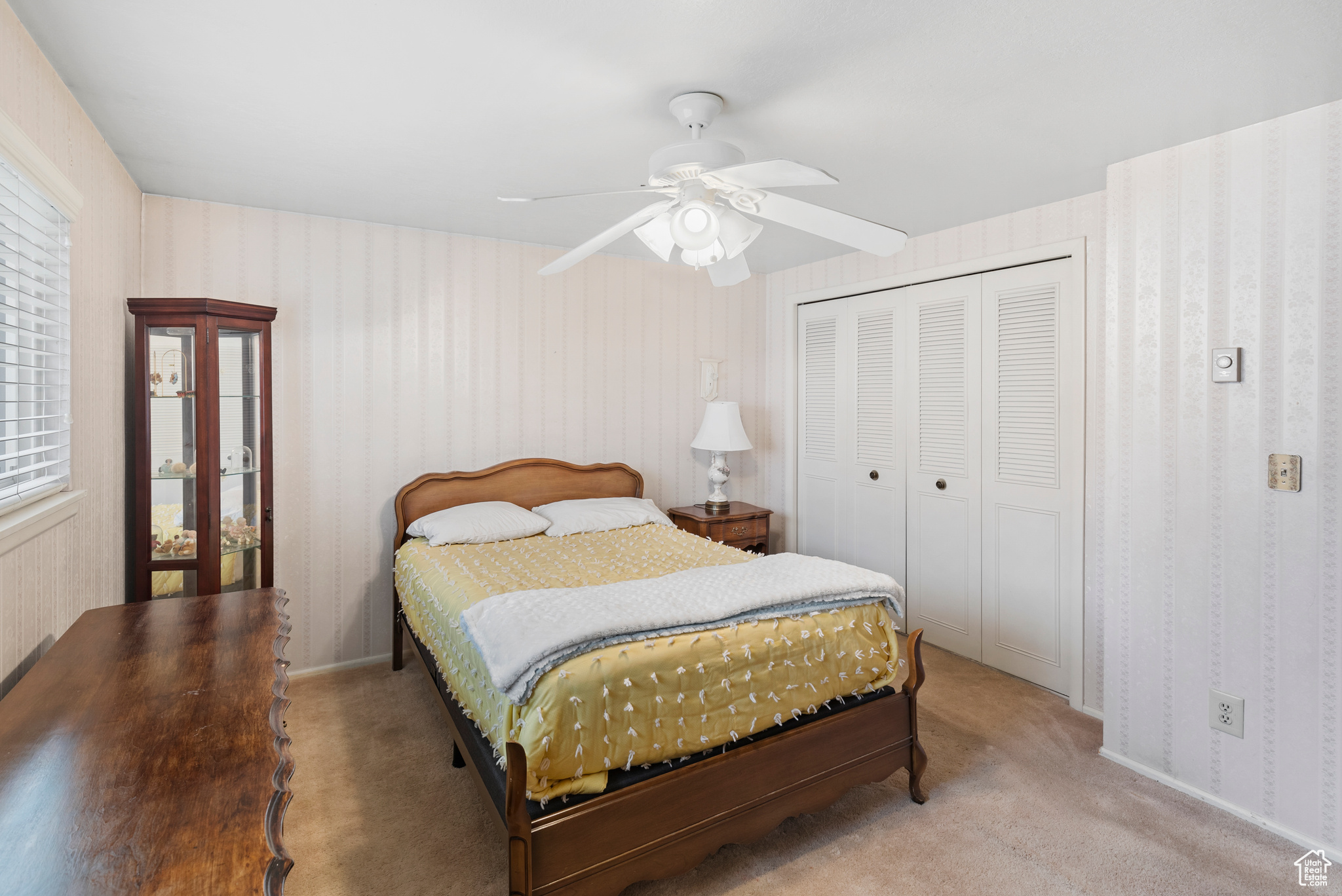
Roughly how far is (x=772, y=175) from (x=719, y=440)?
2382 mm

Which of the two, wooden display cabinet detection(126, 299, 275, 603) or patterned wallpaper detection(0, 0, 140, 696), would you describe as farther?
wooden display cabinet detection(126, 299, 275, 603)

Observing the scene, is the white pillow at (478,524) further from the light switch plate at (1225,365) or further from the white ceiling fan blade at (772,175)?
the light switch plate at (1225,365)

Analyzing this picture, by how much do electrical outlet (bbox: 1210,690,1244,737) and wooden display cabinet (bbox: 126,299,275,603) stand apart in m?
3.76

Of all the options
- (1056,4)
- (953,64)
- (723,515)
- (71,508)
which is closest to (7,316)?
(71,508)

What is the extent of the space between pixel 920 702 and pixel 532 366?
2679mm

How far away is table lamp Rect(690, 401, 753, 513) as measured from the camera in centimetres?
400

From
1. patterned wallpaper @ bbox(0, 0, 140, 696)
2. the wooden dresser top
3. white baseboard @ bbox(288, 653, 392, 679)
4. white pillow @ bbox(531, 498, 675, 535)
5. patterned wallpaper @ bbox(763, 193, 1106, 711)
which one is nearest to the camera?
the wooden dresser top

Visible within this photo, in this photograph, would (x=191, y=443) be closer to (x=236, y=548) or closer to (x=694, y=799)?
(x=236, y=548)

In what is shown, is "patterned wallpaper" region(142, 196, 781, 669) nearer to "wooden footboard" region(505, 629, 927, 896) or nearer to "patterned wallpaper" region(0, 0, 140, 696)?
"patterned wallpaper" region(0, 0, 140, 696)

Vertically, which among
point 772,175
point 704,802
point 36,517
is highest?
point 772,175

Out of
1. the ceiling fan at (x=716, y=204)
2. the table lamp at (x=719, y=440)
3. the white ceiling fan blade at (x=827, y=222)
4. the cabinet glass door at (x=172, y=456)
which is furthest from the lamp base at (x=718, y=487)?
the cabinet glass door at (x=172, y=456)

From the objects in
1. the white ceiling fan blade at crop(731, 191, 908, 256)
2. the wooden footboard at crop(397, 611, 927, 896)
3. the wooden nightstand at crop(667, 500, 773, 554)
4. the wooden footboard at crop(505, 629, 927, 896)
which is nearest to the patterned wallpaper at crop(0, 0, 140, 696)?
the wooden footboard at crop(397, 611, 927, 896)

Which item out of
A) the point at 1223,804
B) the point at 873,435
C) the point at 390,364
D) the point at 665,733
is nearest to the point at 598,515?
the point at 390,364

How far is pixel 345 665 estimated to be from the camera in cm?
335
